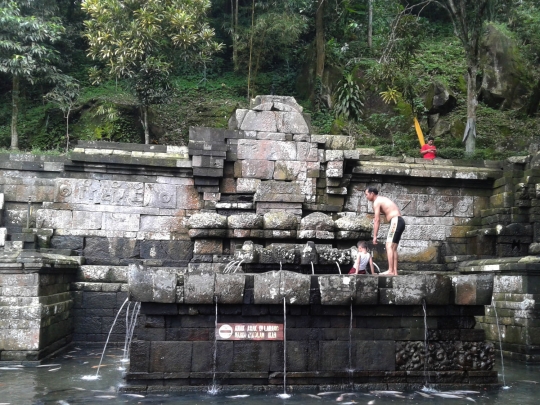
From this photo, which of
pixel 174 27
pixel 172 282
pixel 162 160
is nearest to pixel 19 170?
pixel 162 160

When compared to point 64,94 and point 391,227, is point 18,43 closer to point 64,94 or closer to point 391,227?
point 64,94

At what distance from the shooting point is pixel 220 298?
21.5ft

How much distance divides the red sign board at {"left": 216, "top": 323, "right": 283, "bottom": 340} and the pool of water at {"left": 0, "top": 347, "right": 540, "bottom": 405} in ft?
2.05

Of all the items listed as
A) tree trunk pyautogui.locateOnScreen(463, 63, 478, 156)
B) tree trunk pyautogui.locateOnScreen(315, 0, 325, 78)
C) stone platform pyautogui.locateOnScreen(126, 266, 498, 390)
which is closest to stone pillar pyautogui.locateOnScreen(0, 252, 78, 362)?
stone platform pyautogui.locateOnScreen(126, 266, 498, 390)

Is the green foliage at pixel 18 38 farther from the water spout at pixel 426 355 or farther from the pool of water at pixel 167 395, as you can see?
the water spout at pixel 426 355

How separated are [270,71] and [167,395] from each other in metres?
20.3

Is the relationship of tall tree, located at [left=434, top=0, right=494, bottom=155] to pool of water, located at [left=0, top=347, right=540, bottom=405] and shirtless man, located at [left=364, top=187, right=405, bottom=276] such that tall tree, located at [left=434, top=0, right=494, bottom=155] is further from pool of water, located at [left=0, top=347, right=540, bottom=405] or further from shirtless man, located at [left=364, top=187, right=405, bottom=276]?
pool of water, located at [left=0, top=347, right=540, bottom=405]

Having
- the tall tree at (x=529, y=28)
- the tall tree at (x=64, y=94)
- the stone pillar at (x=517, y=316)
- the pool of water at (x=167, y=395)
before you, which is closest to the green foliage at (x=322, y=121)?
the tall tree at (x=529, y=28)

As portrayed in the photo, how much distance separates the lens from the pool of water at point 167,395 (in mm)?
6051

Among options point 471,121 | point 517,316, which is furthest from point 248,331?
point 471,121

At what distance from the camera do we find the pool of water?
605 cm

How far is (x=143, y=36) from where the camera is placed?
1650cm

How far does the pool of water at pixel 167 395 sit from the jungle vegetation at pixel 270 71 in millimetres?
8627

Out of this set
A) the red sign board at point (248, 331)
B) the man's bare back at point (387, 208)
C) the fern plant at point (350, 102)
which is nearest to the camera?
the red sign board at point (248, 331)
